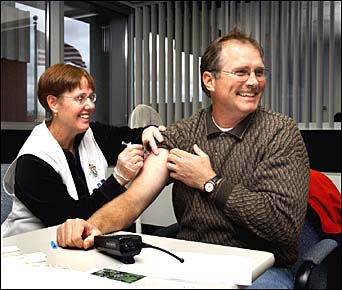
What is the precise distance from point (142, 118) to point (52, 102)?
45 centimetres

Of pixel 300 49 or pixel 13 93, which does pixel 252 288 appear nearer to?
pixel 13 93

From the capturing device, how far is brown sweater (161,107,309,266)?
1.04 meters

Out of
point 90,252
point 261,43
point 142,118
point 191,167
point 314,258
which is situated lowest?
point 314,258

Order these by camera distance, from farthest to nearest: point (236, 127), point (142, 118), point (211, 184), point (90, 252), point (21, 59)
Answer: point (142, 118) → point (236, 127) → point (211, 184) → point (90, 252) → point (21, 59)

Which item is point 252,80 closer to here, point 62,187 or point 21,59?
point 62,187

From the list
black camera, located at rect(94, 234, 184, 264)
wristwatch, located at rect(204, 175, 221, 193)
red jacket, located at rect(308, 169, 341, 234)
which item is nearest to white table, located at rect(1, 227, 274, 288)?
black camera, located at rect(94, 234, 184, 264)

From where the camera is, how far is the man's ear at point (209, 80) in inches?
47.0

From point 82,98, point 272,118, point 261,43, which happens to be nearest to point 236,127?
point 272,118

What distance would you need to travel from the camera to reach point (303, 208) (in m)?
1.09

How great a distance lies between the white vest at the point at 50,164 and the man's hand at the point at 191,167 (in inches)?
7.3

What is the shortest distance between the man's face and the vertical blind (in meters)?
0.09

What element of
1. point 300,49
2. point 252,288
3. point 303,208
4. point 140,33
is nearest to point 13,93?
point 252,288

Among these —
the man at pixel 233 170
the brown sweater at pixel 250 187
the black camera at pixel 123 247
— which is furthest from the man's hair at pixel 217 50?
the black camera at pixel 123 247

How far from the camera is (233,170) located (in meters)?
1.13
